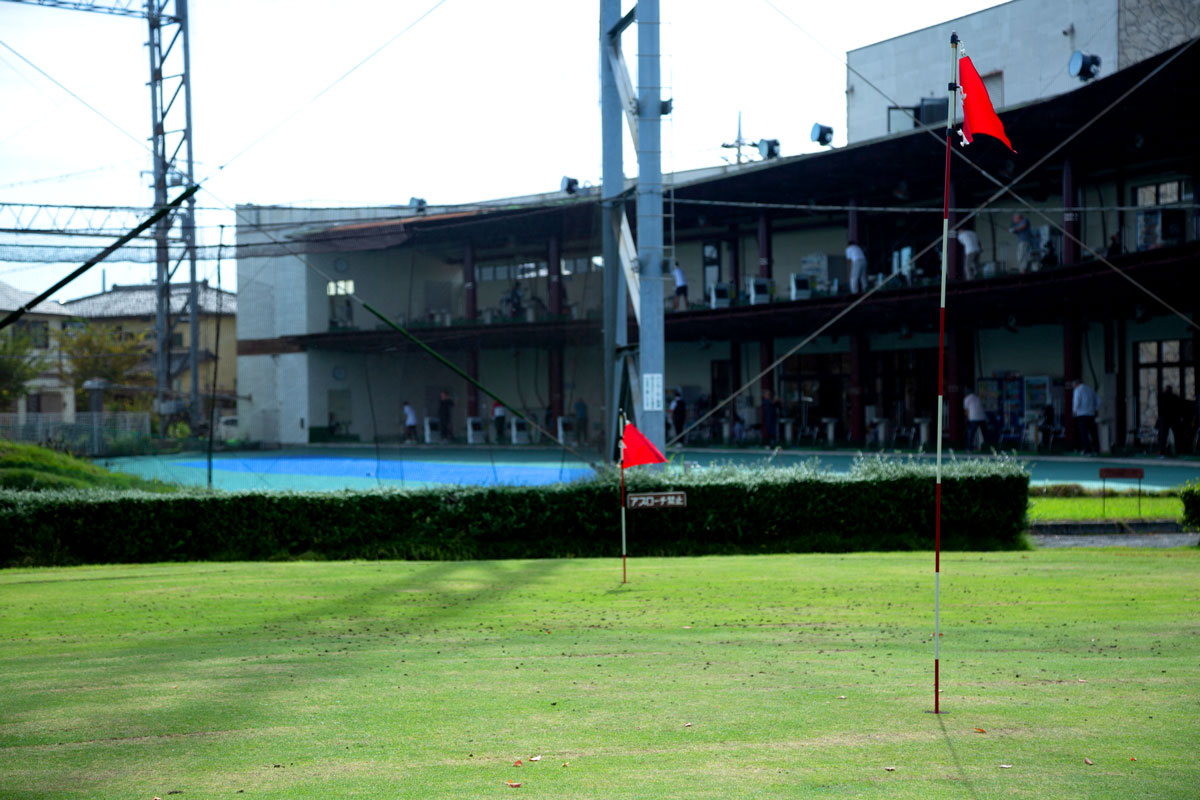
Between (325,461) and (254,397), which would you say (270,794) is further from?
(254,397)

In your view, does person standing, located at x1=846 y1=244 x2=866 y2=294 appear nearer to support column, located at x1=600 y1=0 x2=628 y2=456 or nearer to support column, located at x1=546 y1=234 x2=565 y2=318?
support column, located at x1=546 y1=234 x2=565 y2=318

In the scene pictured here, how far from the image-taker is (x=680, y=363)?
4122 cm

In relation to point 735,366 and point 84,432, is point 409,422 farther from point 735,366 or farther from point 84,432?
point 735,366

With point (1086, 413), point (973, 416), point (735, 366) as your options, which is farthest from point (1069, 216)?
point (735, 366)

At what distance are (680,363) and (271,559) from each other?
28182 millimetres

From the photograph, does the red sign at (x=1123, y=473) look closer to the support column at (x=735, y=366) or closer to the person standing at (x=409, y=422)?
the person standing at (x=409, y=422)

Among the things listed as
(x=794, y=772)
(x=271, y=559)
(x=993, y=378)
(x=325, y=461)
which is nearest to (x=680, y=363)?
(x=993, y=378)

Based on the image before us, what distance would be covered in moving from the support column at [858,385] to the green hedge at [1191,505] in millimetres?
17659

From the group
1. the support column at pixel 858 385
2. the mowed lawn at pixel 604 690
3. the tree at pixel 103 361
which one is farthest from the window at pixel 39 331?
the mowed lawn at pixel 604 690

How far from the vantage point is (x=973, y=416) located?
29422mm

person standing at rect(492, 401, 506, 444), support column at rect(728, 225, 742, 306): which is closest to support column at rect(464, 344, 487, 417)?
person standing at rect(492, 401, 506, 444)

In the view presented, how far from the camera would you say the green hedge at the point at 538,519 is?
14070 mm

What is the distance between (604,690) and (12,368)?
1886cm

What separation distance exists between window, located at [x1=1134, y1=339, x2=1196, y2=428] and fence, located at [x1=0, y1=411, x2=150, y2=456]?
2494 centimetres
